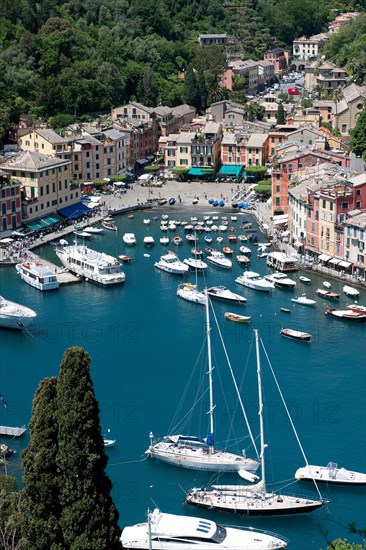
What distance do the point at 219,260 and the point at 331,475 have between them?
47.4 ft

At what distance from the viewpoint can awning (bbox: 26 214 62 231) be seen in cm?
3762

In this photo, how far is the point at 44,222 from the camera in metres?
38.2

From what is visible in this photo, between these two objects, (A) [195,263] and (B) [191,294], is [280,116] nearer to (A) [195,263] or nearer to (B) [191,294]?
(A) [195,263]

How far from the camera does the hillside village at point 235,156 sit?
1364 inches

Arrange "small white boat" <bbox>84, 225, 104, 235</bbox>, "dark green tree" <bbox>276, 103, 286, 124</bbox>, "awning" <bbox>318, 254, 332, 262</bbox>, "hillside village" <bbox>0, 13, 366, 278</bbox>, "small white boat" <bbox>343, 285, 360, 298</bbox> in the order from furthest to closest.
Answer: "dark green tree" <bbox>276, 103, 286, 124</bbox>
"small white boat" <bbox>84, 225, 104, 235</bbox>
"hillside village" <bbox>0, 13, 366, 278</bbox>
"awning" <bbox>318, 254, 332, 262</bbox>
"small white boat" <bbox>343, 285, 360, 298</bbox>

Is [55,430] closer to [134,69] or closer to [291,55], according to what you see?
[134,69]

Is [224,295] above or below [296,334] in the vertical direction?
above

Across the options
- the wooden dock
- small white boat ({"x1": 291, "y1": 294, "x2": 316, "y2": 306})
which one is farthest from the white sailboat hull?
small white boat ({"x1": 291, "y1": 294, "x2": 316, "y2": 306})

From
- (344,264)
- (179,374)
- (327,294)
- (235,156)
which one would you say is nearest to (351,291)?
(327,294)

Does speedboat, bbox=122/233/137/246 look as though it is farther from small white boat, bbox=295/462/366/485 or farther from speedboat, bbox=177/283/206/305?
small white boat, bbox=295/462/366/485

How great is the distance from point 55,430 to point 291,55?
63.8 metres

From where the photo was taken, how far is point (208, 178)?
149 feet

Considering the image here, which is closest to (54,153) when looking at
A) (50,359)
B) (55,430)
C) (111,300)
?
(111,300)

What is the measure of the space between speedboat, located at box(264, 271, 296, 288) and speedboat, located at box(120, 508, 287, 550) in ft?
46.0
